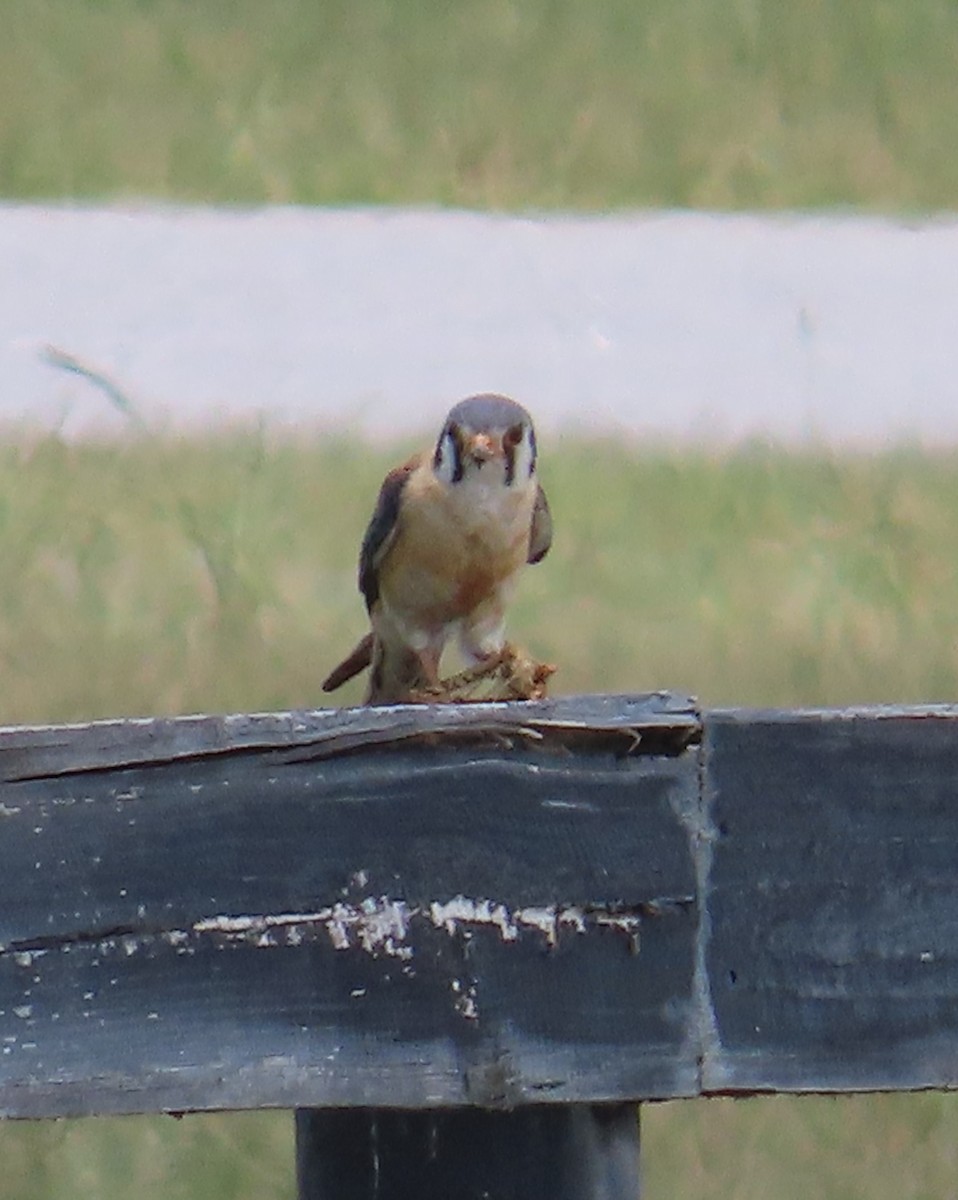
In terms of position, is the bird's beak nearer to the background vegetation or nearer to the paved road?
the background vegetation

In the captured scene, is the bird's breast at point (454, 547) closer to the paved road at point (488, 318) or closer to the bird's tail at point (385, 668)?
the bird's tail at point (385, 668)

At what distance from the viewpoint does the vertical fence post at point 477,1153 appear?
65.5 inches

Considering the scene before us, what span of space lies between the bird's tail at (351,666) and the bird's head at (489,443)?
249 mm

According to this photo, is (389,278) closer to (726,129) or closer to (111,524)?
(726,129)

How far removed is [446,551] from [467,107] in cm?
390

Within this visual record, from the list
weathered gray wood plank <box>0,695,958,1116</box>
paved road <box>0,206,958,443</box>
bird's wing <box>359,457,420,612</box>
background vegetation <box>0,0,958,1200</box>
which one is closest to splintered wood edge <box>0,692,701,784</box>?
weathered gray wood plank <box>0,695,958,1116</box>

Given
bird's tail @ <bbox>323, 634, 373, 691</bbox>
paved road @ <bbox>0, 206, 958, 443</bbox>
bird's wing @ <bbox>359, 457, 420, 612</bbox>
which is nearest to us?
bird's tail @ <bbox>323, 634, 373, 691</bbox>

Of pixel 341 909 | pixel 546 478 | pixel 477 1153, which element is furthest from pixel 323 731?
pixel 546 478

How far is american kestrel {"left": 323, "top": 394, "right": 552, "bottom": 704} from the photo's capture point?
135 inches

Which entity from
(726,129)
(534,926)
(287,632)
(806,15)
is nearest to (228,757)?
(534,926)

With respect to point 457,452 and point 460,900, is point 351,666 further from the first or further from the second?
point 460,900

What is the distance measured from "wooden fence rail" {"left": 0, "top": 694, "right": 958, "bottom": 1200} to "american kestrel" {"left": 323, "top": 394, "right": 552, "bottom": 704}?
176 centimetres

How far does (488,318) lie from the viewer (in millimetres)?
7273

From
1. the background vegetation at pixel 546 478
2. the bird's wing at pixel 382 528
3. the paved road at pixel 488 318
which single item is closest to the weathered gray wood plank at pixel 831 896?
the background vegetation at pixel 546 478
